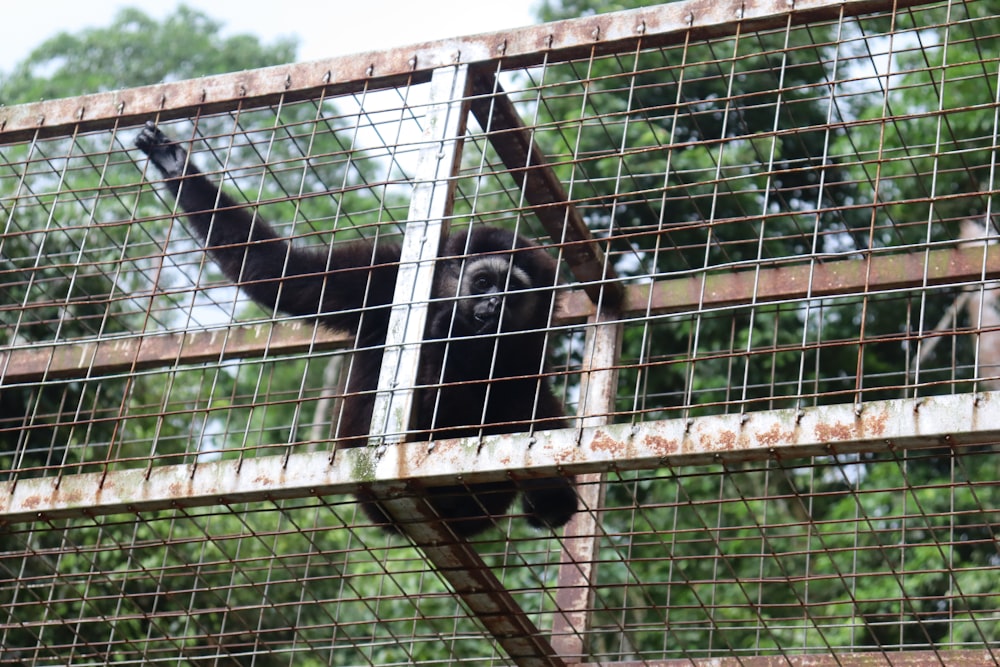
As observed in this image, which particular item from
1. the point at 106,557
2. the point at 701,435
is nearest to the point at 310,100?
the point at 701,435

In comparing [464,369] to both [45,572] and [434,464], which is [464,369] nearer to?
[434,464]

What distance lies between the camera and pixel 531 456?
3441mm

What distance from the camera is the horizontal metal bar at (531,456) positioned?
3.08 m

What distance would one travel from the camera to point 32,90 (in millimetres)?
22188

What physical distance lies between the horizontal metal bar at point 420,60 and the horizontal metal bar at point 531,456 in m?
1.37

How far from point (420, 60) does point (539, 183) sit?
85cm

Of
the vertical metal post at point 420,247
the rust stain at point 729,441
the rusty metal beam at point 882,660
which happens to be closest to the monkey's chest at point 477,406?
the vertical metal post at point 420,247

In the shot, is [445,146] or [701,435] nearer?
[701,435]

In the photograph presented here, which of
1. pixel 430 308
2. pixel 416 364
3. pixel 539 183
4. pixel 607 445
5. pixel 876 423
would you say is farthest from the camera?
pixel 430 308

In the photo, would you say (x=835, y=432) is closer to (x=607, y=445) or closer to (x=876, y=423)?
(x=876, y=423)

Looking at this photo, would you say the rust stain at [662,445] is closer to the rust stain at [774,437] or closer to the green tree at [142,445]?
the rust stain at [774,437]

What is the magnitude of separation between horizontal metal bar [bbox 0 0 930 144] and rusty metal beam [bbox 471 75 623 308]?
18cm

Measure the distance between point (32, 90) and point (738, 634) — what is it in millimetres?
17288

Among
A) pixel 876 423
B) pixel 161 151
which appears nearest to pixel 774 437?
pixel 876 423
